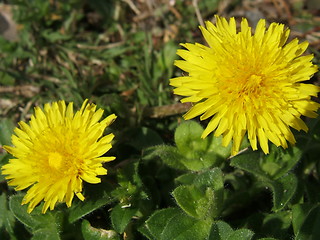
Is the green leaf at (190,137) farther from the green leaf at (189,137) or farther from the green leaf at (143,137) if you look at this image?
the green leaf at (143,137)

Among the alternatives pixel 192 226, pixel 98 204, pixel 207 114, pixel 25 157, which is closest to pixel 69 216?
pixel 98 204

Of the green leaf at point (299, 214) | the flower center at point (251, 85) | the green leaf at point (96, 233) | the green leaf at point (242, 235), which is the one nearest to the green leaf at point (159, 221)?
the green leaf at point (96, 233)

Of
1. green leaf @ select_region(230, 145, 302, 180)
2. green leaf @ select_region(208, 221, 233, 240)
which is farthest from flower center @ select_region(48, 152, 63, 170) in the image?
green leaf @ select_region(230, 145, 302, 180)

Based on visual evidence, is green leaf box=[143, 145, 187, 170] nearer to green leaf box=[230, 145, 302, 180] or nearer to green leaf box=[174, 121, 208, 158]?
green leaf box=[174, 121, 208, 158]

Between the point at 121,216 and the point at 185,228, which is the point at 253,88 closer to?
the point at 185,228

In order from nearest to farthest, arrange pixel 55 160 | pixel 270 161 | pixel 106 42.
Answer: pixel 55 160 → pixel 270 161 → pixel 106 42

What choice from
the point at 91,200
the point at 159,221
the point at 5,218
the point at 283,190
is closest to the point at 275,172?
the point at 283,190

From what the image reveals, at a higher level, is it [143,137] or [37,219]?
[143,137]
